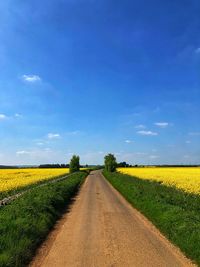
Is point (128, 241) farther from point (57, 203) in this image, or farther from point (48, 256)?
point (57, 203)

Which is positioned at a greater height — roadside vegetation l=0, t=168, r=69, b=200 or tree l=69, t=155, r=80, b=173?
tree l=69, t=155, r=80, b=173

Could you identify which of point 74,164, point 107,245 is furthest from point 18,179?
point 74,164

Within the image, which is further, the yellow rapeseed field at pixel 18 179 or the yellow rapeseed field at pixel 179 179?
the yellow rapeseed field at pixel 18 179

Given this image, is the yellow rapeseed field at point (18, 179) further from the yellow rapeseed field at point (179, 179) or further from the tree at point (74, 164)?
the tree at point (74, 164)

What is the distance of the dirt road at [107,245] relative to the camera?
1027 cm

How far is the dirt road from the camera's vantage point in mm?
10273

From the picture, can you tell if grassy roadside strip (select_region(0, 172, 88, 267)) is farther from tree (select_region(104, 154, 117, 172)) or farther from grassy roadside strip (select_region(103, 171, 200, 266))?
tree (select_region(104, 154, 117, 172))

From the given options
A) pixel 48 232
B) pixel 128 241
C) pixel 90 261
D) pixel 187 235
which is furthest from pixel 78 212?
pixel 90 261

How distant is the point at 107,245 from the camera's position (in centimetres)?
1244

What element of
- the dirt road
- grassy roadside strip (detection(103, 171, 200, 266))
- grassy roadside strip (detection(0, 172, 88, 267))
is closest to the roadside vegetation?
grassy roadside strip (detection(0, 172, 88, 267))

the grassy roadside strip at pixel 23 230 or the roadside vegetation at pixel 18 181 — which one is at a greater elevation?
the roadside vegetation at pixel 18 181

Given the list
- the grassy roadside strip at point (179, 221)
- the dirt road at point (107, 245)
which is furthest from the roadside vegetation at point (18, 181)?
the dirt road at point (107, 245)

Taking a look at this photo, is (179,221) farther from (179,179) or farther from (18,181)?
(18,181)

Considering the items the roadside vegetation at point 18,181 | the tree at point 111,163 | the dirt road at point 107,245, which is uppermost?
the tree at point 111,163
